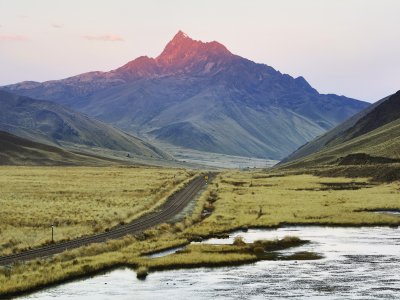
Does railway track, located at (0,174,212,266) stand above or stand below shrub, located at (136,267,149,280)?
above

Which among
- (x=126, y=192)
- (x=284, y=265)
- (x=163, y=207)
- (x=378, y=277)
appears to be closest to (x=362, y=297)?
(x=378, y=277)

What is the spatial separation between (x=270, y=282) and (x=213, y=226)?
28.2 metres

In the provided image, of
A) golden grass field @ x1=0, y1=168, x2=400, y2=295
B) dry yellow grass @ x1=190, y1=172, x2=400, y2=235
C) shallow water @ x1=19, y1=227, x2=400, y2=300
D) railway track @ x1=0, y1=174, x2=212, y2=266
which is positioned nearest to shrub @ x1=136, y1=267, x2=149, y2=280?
golden grass field @ x1=0, y1=168, x2=400, y2=295

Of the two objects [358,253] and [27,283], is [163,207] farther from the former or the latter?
[27,283]

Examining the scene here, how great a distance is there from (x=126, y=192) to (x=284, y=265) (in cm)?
7781

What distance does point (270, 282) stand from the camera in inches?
1480

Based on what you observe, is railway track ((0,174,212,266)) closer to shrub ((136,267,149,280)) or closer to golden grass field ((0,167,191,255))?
golden grass field ((0,167,191,255))

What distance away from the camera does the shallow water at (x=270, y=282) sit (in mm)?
34344

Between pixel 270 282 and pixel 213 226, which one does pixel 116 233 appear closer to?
pixel 213 226

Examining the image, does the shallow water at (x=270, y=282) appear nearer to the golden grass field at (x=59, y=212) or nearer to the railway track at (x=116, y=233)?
the railway track at (x=116, y=233)

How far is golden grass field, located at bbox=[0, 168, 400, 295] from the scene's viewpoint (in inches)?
1551

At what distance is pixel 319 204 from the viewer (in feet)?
297

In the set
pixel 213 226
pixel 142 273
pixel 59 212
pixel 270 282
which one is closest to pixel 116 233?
pixel 213 226

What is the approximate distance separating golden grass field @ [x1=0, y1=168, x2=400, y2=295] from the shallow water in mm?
1704
